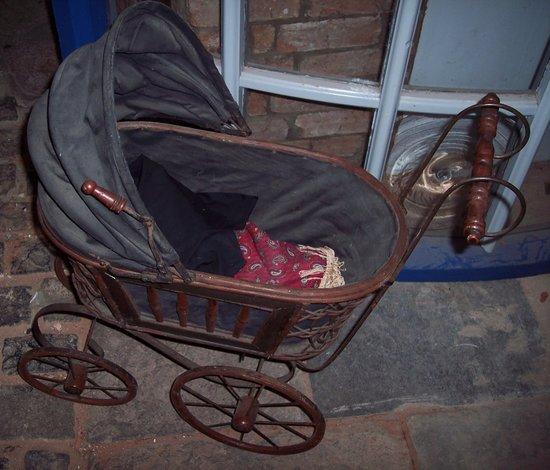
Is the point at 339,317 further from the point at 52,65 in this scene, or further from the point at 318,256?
the point at 52,65

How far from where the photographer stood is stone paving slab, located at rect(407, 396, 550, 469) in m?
2.21

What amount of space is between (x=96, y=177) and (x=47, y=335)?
3.98 ft

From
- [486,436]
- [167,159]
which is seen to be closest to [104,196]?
[167,159]

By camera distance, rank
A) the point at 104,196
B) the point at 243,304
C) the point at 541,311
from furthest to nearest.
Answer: the point at 541,311, the point at 243,304, the point at 104,196

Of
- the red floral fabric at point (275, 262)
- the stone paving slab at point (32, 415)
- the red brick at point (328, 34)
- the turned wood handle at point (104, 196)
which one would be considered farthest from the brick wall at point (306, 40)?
the stone paving slab at point (32, 415)

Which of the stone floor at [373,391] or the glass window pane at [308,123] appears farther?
the glass window pane at [308,123]

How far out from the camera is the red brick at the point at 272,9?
2076mm

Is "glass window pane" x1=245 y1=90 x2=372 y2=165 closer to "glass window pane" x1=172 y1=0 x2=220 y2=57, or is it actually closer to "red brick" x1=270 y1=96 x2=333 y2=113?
"red brick" x1=270 y1=96 x2=333 y2=113

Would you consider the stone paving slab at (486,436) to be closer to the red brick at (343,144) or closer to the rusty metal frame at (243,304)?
the rusty metal frame at (243,304)

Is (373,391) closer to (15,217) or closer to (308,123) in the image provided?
(308,123)

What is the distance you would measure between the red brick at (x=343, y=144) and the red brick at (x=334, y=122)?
0.03 metres

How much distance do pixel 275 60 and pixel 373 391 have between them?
1.33m

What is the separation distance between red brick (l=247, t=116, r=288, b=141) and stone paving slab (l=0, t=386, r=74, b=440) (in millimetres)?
1303

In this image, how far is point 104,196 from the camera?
4.50 ft
